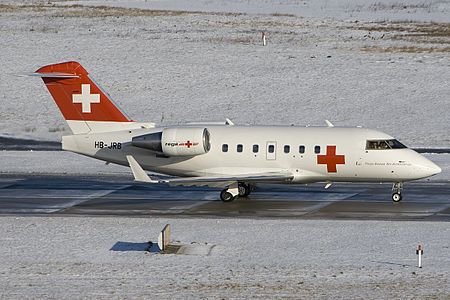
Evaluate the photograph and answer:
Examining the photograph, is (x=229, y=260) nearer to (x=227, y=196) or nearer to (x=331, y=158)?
(x=227, y=196)

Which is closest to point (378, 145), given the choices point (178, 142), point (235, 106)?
point (178, 142)

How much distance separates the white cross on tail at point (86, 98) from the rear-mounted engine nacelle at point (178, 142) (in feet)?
8.35

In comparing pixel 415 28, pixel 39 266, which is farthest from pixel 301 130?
pixel 415 28

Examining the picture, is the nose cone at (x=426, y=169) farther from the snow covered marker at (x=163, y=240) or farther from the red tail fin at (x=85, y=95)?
the snow covered marker at (x=163, y=240)

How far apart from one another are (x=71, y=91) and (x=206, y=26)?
44619 mm

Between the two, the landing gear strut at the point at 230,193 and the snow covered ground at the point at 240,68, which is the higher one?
the snow covered ground at the point at 240,68

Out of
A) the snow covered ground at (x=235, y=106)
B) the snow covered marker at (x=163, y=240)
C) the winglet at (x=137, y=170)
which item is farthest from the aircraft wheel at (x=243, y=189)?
the snow covered marker at (x=163, y=240)

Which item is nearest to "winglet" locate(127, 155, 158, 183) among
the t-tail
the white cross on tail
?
the t-tail

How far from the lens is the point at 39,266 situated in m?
27.3

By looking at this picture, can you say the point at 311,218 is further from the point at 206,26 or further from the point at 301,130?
the point at 206,26

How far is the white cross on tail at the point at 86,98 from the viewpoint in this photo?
3847cm

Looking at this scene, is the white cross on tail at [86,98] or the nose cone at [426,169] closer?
the nose cone at [426,169]

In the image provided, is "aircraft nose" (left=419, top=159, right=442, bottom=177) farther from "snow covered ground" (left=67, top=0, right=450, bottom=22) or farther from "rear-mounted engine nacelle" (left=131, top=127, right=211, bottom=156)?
"snow covered ground" (left=67, top=0, right=450, bottom=22)

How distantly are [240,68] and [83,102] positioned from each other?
105 ft
